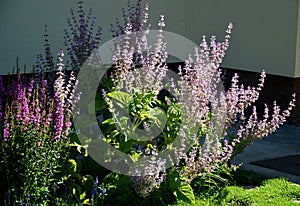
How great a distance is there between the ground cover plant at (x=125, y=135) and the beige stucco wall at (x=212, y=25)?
10.1ft

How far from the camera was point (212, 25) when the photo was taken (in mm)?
9242

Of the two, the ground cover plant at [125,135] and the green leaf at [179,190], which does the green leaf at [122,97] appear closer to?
the ground cover plant at [125,135]

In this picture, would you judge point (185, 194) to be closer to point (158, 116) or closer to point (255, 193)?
point (158, 116)

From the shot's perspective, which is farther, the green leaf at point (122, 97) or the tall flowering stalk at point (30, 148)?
the green leaf at point (122, 97)

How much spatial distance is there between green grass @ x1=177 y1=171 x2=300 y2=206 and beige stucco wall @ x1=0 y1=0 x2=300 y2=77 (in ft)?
9.98

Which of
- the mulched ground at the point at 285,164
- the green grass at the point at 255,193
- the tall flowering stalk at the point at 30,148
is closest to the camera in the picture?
the tall flowering stalk at the point at 30,148

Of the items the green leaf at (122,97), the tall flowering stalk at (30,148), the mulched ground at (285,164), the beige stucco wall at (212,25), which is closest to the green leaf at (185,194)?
the green leaf at (122,97)

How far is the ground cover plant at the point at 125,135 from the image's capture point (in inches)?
160

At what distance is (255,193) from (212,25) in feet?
15.6

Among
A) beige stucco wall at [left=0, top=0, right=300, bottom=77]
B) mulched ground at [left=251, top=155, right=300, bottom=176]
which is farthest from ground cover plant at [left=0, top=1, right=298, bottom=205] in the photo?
beige stucco wall at [left=0, top=0, right=300, bottom=77]

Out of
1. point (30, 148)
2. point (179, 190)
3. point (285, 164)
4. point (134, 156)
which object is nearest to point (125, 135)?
point (134, 156)

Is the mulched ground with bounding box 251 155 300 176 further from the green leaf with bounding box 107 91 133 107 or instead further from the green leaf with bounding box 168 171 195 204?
the green leaf with bounding box 107 91 133 107

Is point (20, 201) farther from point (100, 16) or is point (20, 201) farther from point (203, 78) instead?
point (100, 16)

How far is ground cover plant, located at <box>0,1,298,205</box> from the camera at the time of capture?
4.07 m
